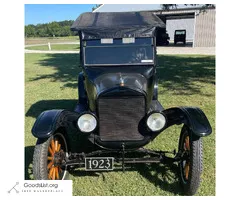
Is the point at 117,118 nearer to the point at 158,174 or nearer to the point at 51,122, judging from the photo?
the point at 51,122

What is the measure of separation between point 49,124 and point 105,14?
235cm

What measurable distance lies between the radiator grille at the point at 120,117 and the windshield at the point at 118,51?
89cm

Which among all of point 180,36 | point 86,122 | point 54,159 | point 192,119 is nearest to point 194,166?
point 192,119

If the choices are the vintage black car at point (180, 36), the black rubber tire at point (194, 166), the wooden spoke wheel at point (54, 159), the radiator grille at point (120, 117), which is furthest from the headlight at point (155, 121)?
the vintage black car at point (180, 36)

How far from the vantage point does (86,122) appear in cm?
317

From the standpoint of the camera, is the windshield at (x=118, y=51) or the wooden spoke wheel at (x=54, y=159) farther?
the windshield at (x=118, y=51)

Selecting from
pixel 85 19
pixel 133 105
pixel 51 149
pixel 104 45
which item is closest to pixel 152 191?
pixel 133 105

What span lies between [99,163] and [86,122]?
0.52m

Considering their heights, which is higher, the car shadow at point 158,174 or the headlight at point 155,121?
the headlight at point 155,121

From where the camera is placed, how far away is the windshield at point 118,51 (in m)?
3.90

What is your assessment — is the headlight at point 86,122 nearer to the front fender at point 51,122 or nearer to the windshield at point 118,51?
the front fender at point 51,122

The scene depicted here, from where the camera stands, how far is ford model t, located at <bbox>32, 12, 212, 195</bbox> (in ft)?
9.93

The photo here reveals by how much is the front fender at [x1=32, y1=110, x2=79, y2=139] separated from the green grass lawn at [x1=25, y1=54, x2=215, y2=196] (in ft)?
2.69

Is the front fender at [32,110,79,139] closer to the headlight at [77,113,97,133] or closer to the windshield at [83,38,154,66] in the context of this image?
the headlight at [77,113,97,133]
